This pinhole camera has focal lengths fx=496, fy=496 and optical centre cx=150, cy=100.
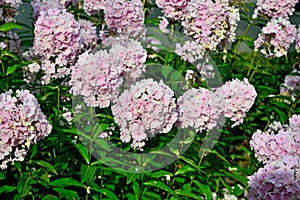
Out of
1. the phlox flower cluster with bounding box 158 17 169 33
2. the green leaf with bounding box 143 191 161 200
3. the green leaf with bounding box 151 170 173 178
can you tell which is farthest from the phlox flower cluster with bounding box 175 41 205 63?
the green leaf with bounding box 143 191 161 200

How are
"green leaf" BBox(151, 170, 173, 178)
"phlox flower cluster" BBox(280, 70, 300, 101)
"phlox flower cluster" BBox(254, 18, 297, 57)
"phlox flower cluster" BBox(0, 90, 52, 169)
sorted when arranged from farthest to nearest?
"phlox flower cluster" BBox(280, 70, 300, 101) → "phlox flower cluster" BBox(254, 18, 297, 57) → "green leaf" BBox(151, 170, 173, 178) → "phlox flower cluster" BBox(0, 90, 52, 169)

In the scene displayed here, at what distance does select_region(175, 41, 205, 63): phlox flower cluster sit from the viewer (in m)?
3.17

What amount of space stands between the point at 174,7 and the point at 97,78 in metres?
0.92

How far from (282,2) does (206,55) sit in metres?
0.79

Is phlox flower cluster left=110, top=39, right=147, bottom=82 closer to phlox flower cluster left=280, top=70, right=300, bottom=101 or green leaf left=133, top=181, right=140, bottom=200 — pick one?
green leaf left=133, top=181, right=140, bottom=200

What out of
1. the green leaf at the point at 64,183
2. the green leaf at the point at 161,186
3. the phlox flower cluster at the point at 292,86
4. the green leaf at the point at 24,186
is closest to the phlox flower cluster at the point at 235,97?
the green leaf at the point at 161,186

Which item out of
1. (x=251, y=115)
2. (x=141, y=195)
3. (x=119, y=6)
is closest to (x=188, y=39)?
(x=119, y=6)

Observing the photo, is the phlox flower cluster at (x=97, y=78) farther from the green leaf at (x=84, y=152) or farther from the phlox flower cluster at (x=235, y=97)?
the phlox flower cluster at (x=235, y=97)

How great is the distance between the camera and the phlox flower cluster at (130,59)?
2730 millimetres

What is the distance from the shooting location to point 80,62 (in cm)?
262

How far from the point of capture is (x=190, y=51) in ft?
10.6

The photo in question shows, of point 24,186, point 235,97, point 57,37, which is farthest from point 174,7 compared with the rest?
point 24,186

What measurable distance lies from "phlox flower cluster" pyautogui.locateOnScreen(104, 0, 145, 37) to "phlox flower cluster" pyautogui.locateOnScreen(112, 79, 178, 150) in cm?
64

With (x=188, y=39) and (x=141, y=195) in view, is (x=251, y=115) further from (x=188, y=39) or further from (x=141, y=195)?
(x=141, y=195)
